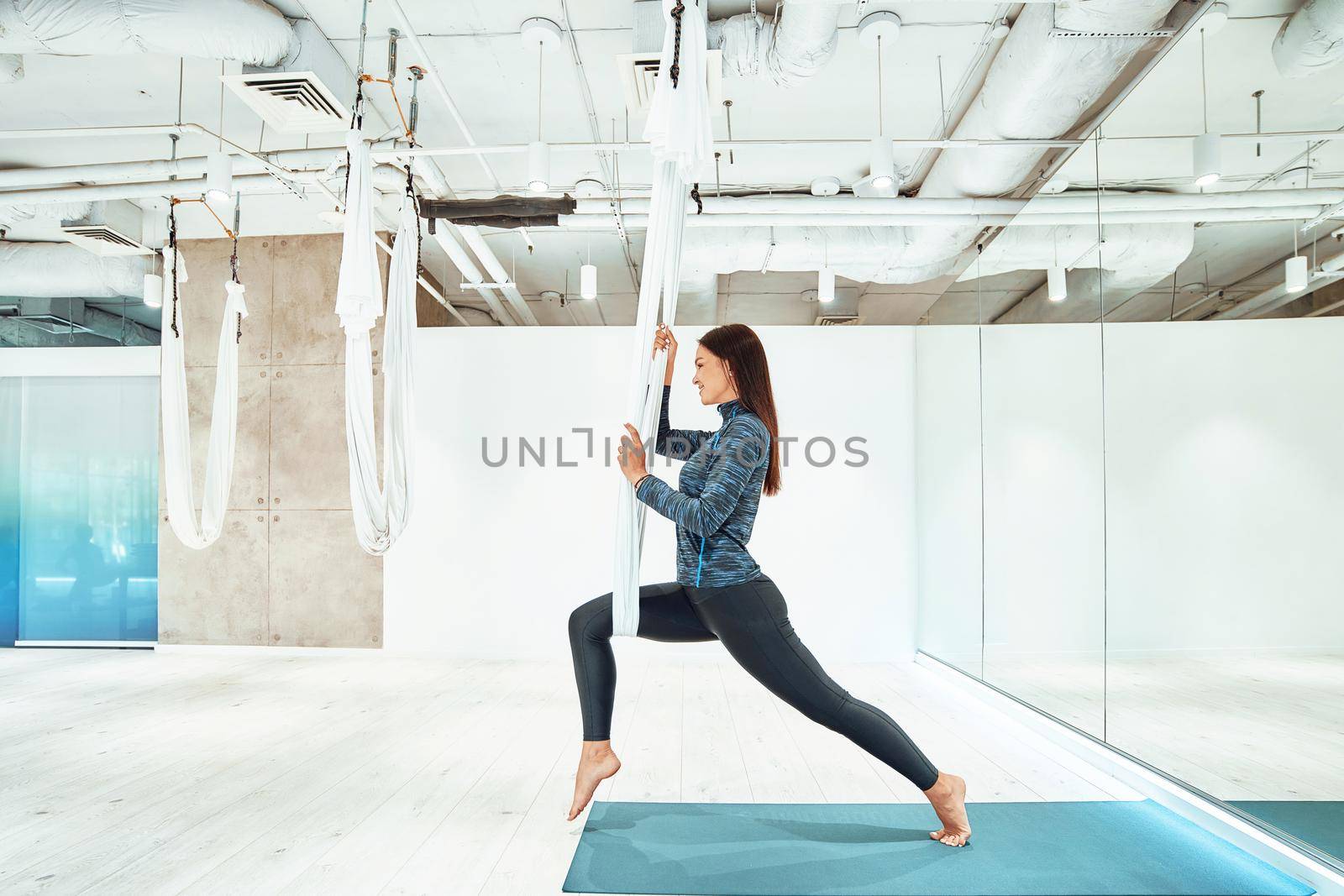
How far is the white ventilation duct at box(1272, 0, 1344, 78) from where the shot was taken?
2258 mm

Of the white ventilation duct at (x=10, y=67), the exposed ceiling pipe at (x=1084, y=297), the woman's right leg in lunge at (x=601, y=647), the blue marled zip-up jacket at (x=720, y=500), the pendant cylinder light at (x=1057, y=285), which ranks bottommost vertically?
the woman's right leg in lunge at (x=601, y=647)

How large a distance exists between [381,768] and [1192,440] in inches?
130

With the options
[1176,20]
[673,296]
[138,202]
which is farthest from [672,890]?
[138,202]

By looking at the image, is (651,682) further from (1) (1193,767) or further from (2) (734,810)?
(1) (1193,767)

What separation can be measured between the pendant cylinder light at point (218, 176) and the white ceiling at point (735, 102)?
51 centimetres

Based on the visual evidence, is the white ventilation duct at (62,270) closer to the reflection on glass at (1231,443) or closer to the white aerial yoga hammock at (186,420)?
the white aerial yoga hammock at (186,420)

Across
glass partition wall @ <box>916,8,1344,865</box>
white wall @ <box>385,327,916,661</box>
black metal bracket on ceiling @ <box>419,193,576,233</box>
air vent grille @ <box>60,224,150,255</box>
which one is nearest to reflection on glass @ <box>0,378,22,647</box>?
air vent grille @ <box>60,224,150,255</box>

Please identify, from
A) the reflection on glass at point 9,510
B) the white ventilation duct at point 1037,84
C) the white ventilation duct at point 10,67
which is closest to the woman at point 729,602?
the white ventilation duct at point 1037,84

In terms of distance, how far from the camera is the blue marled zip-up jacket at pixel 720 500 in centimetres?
228

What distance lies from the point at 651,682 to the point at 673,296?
333cm

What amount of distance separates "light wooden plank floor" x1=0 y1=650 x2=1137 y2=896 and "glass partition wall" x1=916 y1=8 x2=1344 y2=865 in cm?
52

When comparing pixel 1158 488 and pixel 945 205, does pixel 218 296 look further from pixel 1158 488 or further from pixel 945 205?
pixel 1158 488

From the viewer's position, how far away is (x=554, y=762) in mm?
3439

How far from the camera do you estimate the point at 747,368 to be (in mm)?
2490
